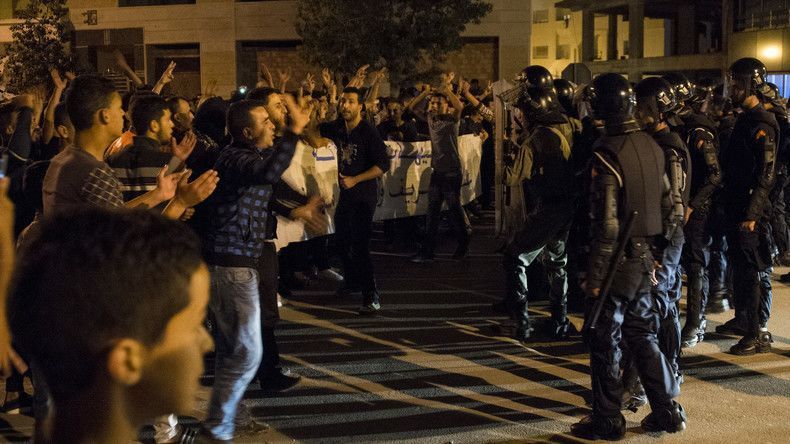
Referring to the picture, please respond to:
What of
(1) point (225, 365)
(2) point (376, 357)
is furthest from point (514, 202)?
(1) point (225, 365)

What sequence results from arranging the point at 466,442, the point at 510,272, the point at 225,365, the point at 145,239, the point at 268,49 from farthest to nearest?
the point at 268,49 → the point at 510,272 → the point at 466,442 → the point at 225,365 → the point at 145,239

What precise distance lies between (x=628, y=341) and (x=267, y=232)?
8.17 ft

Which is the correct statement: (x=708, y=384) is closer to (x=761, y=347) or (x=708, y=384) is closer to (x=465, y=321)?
(x=761, y=347)

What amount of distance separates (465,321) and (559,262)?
1.16 meters

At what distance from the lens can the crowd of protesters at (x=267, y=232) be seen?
190cm

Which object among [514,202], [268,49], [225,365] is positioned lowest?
[225,365]

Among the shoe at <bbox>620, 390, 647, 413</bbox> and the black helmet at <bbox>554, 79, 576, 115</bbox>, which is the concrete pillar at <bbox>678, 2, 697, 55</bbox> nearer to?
the black helmet at <bbox>554, 79, 576, 115</bbox>

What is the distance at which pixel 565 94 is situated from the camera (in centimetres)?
1034

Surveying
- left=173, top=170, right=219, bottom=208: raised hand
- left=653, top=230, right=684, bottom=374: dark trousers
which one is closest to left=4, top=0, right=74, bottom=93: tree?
left=653, top=230, right=684, bottom=374: dark trousers

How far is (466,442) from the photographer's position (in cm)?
602

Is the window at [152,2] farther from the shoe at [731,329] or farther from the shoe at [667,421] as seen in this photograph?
the shoe at [667,421]

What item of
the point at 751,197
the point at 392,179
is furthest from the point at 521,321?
the point at 392,179

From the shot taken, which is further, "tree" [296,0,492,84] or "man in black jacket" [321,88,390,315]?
"tree" [296,0,492,84]

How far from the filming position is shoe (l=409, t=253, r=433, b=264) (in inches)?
510
